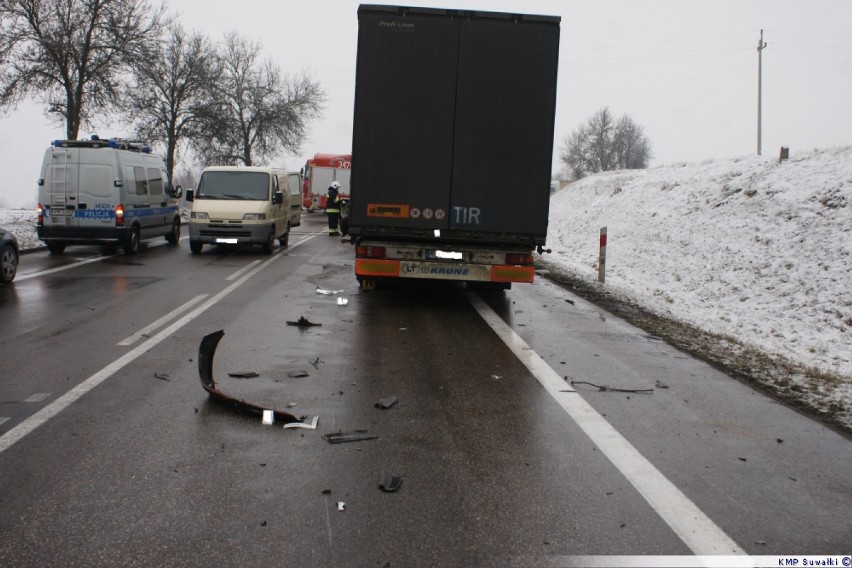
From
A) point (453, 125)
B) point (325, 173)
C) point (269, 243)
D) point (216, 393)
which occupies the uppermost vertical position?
point (325, 173)

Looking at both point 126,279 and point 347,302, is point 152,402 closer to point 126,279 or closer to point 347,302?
point 347,302

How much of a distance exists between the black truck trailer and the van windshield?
9088 mm

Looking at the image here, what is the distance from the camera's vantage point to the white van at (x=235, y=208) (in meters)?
17.9

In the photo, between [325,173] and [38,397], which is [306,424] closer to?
[38,397]

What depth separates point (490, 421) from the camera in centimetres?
531

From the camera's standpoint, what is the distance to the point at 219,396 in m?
5.59

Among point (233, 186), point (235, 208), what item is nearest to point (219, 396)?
point (235, 208)

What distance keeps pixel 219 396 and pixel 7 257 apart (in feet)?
29.3

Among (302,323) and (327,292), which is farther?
(327,292)

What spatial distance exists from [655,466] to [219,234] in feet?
50.1

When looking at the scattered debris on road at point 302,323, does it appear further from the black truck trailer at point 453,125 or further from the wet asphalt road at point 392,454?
the black truck trailer at point 453,125

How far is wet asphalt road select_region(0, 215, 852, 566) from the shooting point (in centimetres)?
339

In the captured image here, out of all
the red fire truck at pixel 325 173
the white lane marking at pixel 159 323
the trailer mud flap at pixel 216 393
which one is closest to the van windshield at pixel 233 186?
the white lane marking at pixel 159 323

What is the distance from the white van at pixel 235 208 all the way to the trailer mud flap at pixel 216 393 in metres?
12.2
